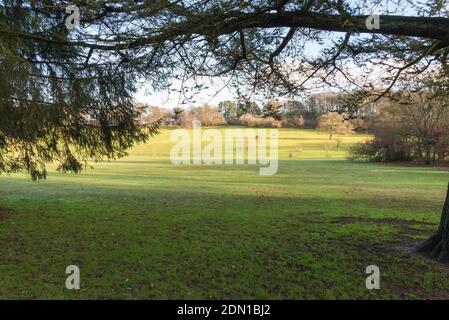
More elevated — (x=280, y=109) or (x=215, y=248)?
(x=280, y=109)

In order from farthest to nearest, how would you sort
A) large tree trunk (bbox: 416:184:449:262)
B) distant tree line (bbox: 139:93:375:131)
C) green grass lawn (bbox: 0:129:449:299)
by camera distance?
distant tree line (bbox: 139:93:375:131)
large tree trunk (bbox: 416:184:449:262)
green grass lawn (bbox: 0:129:449:299)

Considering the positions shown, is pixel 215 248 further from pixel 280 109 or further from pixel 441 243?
pixel 441 243

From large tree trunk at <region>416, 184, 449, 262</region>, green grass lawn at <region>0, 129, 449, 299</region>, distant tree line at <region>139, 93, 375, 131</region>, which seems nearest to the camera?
green grass lawn at <region>0, 129, 449, 299</region>

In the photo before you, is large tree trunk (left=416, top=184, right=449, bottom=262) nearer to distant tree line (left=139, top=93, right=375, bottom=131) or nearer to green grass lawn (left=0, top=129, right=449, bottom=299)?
green grass lawn (left=0, top=129, right=449, bottom=299)

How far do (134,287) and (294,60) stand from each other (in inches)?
190

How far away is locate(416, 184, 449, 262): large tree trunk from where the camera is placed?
6.29 meters

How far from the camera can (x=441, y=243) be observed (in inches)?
256

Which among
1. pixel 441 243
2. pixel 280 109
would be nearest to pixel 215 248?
pixel 280 109

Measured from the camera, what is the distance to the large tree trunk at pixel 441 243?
20.6 feet

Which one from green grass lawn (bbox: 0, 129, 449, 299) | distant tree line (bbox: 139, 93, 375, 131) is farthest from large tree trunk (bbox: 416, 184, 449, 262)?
distant tree line (bbox: 139, 93, 375, 131)

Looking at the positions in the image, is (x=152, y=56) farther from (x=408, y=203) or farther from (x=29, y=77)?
(x=408, y=203)

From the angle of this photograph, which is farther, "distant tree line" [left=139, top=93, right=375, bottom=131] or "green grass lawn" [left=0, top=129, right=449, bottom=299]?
"distant tree line" [left=139, top=93, right=375, bottom=131]

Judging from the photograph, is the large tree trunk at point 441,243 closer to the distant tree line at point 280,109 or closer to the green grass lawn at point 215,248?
the green grass lawn at point 215,248

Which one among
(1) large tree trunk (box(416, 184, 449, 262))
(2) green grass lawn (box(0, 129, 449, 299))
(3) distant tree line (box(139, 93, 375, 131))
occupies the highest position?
(3) distant tree line (box(139, 93, 375, 131))
